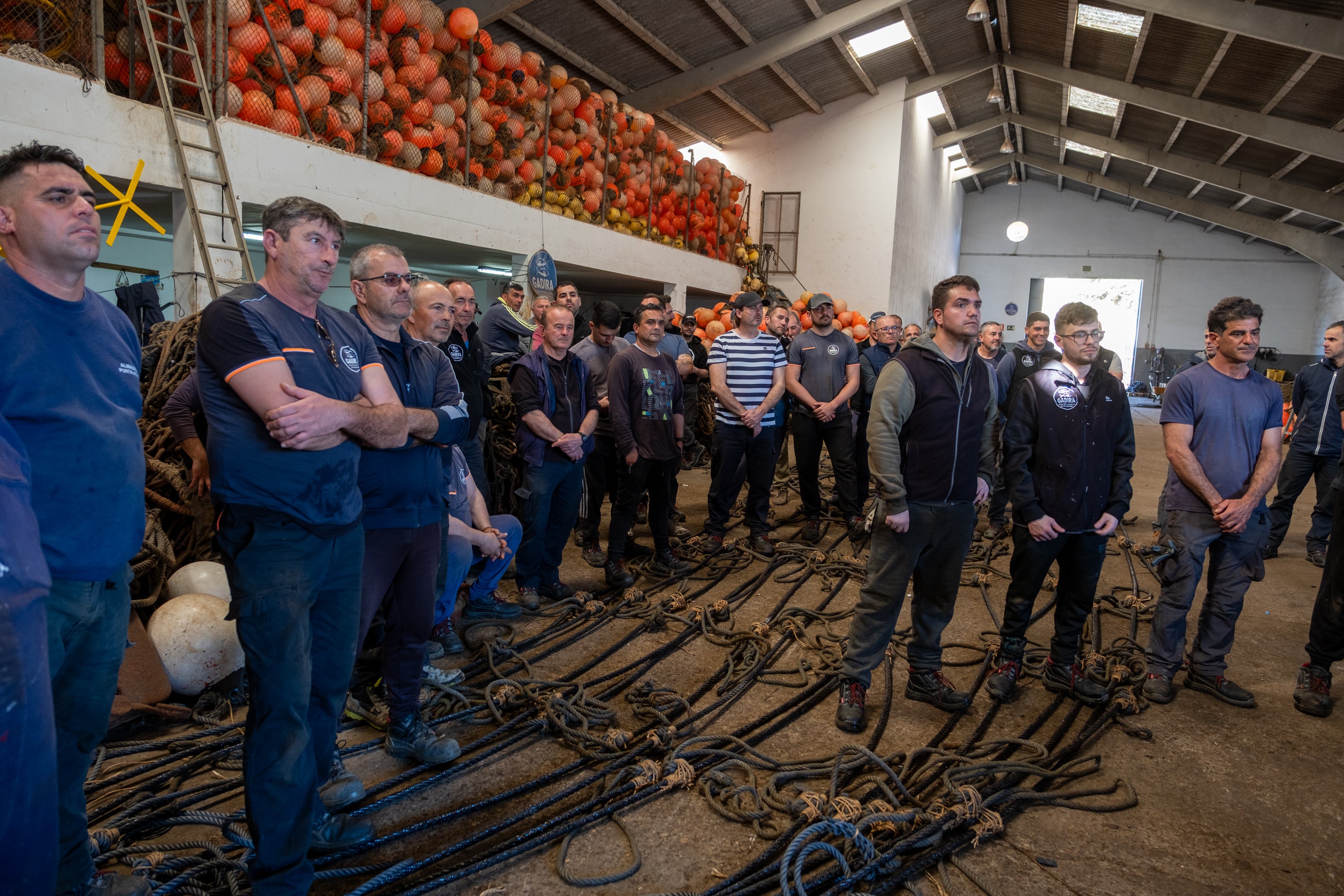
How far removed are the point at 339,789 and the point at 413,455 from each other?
1.11 meters

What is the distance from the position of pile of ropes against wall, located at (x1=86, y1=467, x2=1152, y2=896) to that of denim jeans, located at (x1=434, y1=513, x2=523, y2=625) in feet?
0.85

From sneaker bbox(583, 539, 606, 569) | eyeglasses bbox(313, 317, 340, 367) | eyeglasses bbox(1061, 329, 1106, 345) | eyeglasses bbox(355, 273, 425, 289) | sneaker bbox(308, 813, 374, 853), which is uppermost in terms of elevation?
eyeglasses bbox(355, 273, 425, 289)

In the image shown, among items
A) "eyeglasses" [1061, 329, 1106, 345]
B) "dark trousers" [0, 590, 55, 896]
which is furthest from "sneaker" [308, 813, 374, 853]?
"eyeglasses" [1061, 329, 1106, 345]

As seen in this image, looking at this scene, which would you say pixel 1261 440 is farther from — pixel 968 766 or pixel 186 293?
pixel 186 293

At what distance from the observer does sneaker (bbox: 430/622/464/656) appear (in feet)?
12.7

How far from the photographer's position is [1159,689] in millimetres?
3633

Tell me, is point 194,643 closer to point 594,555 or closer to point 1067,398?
point 594,555

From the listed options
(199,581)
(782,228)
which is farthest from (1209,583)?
(782,228)

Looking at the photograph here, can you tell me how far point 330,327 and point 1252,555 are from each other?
156 inches

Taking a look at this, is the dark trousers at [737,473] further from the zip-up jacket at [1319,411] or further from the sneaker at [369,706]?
the zip-up jacket at [1319,411]

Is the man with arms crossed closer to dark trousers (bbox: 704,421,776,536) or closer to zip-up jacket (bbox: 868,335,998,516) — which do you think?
zip-up jacket (bbox: 868,335,998,516)

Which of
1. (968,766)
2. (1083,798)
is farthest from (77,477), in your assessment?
(1083,798)

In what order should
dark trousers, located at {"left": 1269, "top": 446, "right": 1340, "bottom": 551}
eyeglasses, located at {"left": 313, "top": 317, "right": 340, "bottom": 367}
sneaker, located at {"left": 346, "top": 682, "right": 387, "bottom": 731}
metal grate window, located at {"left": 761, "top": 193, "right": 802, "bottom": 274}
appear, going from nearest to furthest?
eyeglasses, located at {"left": 313, "top": 317, "right": 340, "bottom": 367} < sneaker, located at {"left": 346, "top": 682, "right": 387, "bottom": 731} < dark trousers, located at {"left": 1269, "top": 446, "right": 1340, "bottom": 551} < metal grate window, located at {"left": 761, "top": 193, "right": 802, "bottom": 274}

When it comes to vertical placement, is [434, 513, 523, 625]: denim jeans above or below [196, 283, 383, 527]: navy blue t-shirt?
below
